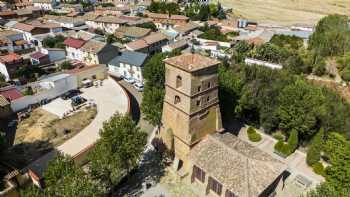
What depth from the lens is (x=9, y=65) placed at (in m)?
64.8

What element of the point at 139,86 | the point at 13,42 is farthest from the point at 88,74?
the point at 13,42

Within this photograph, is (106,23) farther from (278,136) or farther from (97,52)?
(278,136)

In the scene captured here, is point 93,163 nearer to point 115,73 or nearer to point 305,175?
point 305,175

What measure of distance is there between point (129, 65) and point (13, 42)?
139ft

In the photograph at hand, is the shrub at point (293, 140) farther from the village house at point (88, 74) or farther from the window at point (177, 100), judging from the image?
the village house at point (88, 74)

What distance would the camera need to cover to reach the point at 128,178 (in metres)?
35.6

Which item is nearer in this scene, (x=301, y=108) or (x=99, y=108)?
(x=301, y=108)

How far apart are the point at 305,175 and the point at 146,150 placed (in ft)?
79.7

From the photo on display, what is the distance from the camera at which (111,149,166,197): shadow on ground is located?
111 ft

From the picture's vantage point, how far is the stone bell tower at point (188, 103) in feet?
104

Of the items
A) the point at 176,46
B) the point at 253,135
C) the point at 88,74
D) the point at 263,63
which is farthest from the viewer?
the point at 176,46

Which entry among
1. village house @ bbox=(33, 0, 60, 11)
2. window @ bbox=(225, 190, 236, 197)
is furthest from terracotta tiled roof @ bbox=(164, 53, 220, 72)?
village house @ bbox=(33, 0, 60, 11)

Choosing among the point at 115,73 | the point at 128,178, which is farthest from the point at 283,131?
the point at 115,73

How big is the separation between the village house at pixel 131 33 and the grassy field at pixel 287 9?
72148 mm
